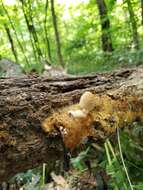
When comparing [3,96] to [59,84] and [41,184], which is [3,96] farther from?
[41,184]

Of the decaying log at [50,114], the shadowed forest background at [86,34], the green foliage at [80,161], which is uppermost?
the shadowed forest background at [86,34]

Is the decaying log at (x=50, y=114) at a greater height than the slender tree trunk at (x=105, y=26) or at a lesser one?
lesser

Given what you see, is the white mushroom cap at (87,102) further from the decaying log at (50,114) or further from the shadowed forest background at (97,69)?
the shadowed forest background at (97,69)

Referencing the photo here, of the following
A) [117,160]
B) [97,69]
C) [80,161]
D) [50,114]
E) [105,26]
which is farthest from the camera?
[105,26]

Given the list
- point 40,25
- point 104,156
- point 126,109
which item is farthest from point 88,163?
point 40,25

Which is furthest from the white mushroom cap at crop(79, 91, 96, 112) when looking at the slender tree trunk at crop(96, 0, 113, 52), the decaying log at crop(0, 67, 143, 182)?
the slender tree trunk at crop(96, 0, 113, 52)

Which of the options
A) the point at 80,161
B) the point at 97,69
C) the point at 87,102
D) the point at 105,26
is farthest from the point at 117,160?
the point at 105,26

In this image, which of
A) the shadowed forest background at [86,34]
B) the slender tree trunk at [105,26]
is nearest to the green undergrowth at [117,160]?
the shadowed forest background at [86,34]

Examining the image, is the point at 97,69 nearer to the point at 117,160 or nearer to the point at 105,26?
the point at 105,26
